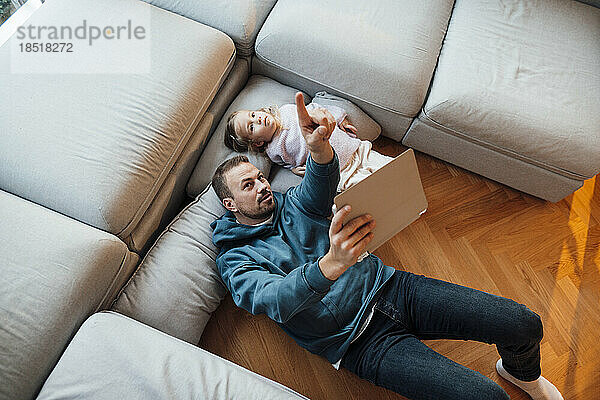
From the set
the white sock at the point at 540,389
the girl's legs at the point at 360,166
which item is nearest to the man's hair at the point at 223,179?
the girl's legs at the point at 360,166

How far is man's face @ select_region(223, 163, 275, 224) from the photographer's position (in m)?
1.27

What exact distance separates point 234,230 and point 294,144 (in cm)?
36

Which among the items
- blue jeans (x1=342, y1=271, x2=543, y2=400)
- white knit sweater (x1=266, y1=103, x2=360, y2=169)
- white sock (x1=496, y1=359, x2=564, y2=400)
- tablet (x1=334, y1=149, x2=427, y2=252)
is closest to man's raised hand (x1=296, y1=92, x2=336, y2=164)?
tablet (x1=334, y1=149, x2=427, y2=252)

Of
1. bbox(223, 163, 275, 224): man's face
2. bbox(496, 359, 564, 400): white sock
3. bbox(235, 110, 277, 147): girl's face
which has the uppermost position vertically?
bbox(235, 110, 277, 147): girl's face

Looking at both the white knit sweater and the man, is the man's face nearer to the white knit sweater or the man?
the man

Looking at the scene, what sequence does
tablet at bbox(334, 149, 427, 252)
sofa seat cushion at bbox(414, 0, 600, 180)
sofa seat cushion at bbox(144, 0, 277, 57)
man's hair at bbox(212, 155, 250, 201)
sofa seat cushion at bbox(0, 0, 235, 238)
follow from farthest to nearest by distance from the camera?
sofa seat cushion at bbox(144, 0, 277, 57), sofa seat cushion at bbox(414, 0, 600, 180), man's hair at bbox(212, 155, 250, 201), sofa seat cushion at bbox(0, 0, 235, 238), tablet at bbox(334, 149, 427, 252)

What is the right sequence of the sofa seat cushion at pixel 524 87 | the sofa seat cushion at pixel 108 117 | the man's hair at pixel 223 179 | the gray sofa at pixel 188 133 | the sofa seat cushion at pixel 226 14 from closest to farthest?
the gray sofa at pixel 188 133 < the sofa seat cushion at pixel 108 117 < the man's hair at pixel 223 179 < the sofa seat cushion at pixel 524 87 < the sofa seat cushion at pixel 226 14

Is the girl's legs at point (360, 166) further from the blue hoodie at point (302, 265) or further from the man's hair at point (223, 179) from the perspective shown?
the man's hair at point (223, 179)

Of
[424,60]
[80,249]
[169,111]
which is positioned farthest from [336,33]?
[80,249]

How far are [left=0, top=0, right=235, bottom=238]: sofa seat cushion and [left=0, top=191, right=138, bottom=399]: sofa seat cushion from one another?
0.24 ft

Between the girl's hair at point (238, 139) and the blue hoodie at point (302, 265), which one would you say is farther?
the girl's hair at point (238, 139)

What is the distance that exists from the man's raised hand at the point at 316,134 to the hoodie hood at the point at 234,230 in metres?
0.27

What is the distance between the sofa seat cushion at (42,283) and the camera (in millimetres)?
1004

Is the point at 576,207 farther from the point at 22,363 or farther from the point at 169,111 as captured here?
the point at 22,363
